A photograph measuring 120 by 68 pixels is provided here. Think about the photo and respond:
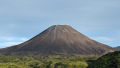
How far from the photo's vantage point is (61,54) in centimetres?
18650

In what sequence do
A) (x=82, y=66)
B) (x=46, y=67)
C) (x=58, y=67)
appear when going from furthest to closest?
(x=46, y=67) < (x=58, y=67) < (x=82, y=66)

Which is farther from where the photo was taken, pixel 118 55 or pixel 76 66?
pixel 76 66

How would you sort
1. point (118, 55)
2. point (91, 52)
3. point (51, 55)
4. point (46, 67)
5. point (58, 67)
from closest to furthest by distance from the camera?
point (118, 55) → point (58, 67) → point (46, 67) → point (51, 55) → point (91, 52)

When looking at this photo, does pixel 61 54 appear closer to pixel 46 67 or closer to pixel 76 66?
pixel 46 67

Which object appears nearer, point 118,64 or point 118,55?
point 118,64

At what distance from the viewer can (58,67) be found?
8631 cm

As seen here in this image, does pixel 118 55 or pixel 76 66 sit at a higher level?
pixel 118 55

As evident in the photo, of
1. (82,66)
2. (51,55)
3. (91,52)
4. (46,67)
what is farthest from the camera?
(91,52)

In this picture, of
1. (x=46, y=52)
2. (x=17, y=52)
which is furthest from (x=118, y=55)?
(x=17, y=52)

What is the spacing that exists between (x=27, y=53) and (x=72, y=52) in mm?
57194

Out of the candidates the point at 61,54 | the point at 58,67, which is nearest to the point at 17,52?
the point at 61,54

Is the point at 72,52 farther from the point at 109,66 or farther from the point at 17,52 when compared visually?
the point at 109,66

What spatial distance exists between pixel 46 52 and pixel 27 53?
24.2m

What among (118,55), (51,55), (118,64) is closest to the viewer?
(118,64)
